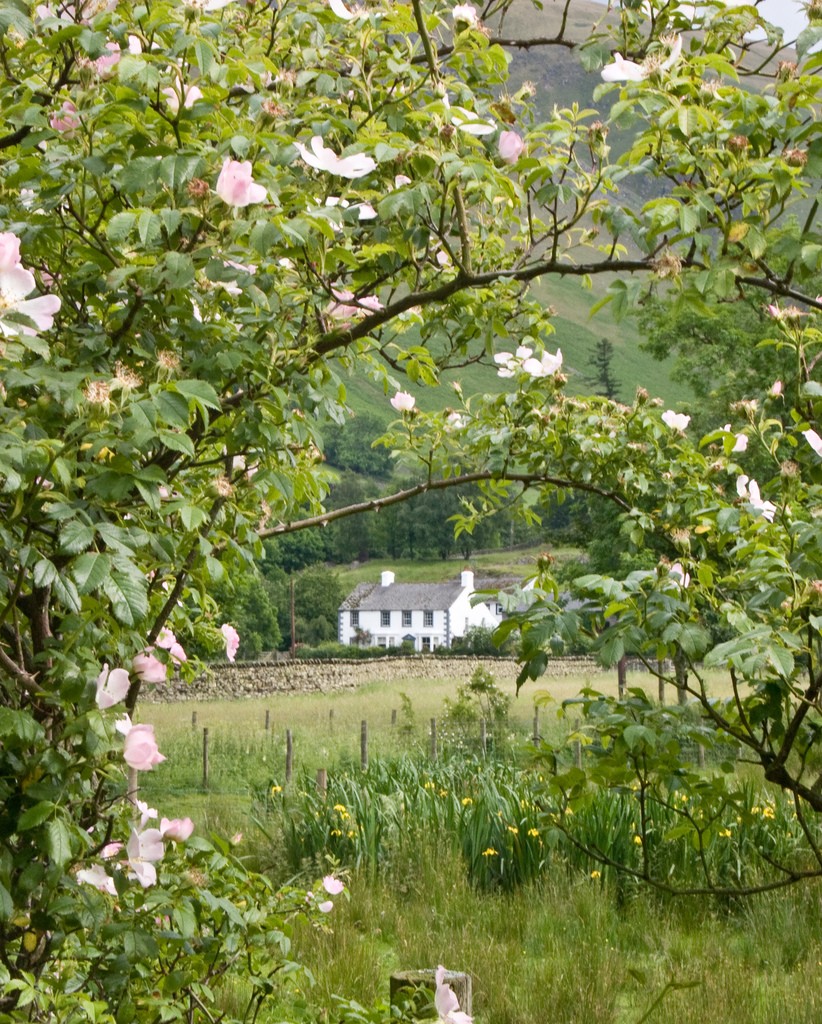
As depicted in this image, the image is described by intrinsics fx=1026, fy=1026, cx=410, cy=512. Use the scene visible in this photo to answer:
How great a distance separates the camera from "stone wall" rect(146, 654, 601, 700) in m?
26.7

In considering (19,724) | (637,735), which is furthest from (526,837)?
(19,724)

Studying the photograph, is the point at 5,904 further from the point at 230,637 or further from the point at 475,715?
the point at 475,715

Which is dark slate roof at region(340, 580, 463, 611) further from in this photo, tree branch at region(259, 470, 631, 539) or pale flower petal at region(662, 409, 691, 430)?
pale flower petal at region(662, 409, 691, 430)

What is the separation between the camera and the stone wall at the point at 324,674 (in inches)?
1051

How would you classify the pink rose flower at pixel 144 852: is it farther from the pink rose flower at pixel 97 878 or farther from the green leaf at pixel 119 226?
the green leaf at pixel 119 226

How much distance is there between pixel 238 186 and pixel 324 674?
2867cm

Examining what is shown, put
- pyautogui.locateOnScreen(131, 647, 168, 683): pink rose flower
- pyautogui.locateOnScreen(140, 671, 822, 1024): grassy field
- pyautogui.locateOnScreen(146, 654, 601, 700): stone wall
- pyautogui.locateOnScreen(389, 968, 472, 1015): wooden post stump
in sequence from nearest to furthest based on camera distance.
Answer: pyautogui.locateOnScreen(131, 647, 168, 683): pink rose flower, pyautogui.locateOnScreen(389, 968, 472, 1015): wooden post stump, pyautogui.locateOnScreen(140, 671, 822, 1024): grassy field, pyautogui.locateOnScreen(146, 654, 601, 700): stone wall

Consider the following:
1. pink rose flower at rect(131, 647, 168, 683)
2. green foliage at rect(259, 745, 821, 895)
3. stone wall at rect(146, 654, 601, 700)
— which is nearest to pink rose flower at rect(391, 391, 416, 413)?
pink rose flower at rect(131, 647, 168, 683)

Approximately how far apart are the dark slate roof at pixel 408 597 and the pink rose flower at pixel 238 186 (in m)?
68.8

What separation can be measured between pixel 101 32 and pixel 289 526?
1.40 m

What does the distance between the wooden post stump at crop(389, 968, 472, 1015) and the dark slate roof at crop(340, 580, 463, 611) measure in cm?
6739

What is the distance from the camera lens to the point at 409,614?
71.8m

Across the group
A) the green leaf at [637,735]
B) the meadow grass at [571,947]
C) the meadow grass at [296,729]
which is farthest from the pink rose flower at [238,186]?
→ the meadow grass at [571,947]

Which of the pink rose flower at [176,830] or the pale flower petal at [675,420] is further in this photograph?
the pale flower petal at [675,420]
